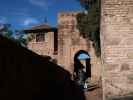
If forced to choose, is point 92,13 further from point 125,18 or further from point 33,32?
point 125,18

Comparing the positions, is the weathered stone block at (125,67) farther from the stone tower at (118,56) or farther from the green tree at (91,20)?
the green tree at (91,20)

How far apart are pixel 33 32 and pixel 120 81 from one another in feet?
103

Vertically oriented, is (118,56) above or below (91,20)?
below

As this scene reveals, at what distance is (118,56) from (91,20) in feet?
68.1

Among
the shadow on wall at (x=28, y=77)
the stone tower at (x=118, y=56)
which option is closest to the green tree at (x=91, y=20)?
the shadow on wall at (x=28, y=77)

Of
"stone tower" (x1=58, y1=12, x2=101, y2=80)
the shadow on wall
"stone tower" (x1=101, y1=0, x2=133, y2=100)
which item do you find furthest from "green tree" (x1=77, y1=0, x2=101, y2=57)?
"stone tower" (x1=101, y1=0, x2=133, y2=100)

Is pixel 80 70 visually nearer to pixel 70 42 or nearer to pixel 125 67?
pixel 70 42

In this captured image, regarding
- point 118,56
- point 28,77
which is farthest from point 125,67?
point 28,77

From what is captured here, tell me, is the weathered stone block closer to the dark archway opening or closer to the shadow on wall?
the shadow on wall

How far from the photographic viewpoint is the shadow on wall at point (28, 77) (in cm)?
1142

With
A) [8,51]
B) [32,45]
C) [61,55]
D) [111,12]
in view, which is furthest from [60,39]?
[111,12]

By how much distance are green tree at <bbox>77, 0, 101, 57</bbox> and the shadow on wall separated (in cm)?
441

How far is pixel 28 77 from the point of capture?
14.7 metres

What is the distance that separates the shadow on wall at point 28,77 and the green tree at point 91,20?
14.5 feet
